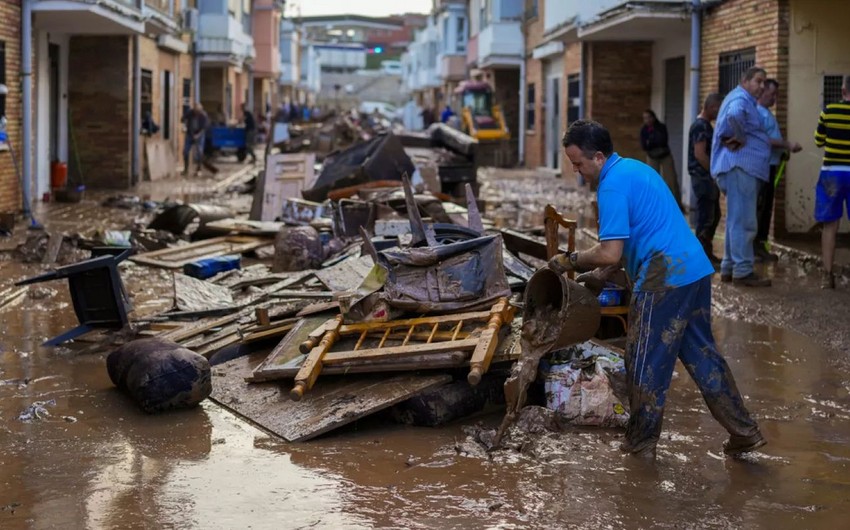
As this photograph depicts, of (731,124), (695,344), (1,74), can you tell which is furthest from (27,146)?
(695,344)

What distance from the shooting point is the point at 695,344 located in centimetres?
561

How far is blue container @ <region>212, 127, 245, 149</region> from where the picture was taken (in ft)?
113

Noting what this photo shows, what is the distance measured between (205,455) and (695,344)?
247cm

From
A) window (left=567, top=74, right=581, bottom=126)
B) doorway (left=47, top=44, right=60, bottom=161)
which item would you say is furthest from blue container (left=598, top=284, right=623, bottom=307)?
window (left=567, top=74, right=581, bottom=126)

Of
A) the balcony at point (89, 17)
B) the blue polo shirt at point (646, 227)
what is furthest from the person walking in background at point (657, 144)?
the blue polo shirt at point (646, 227)

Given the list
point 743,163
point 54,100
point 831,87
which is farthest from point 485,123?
point 743,163

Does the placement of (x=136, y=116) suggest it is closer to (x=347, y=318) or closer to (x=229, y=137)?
(x=229, y=137)

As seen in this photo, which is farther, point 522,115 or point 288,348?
point 522,115

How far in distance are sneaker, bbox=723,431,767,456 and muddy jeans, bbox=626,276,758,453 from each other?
0.03 m

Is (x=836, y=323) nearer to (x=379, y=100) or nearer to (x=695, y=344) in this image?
(x=695, y=344)

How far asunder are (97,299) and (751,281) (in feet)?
19.3

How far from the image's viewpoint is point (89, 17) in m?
19.2

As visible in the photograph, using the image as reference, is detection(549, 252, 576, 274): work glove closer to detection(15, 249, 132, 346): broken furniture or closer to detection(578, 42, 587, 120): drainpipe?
detection(15, 249, 132, 346): broken furniture

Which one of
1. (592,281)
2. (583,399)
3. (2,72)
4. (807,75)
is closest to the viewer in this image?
(592,281)
